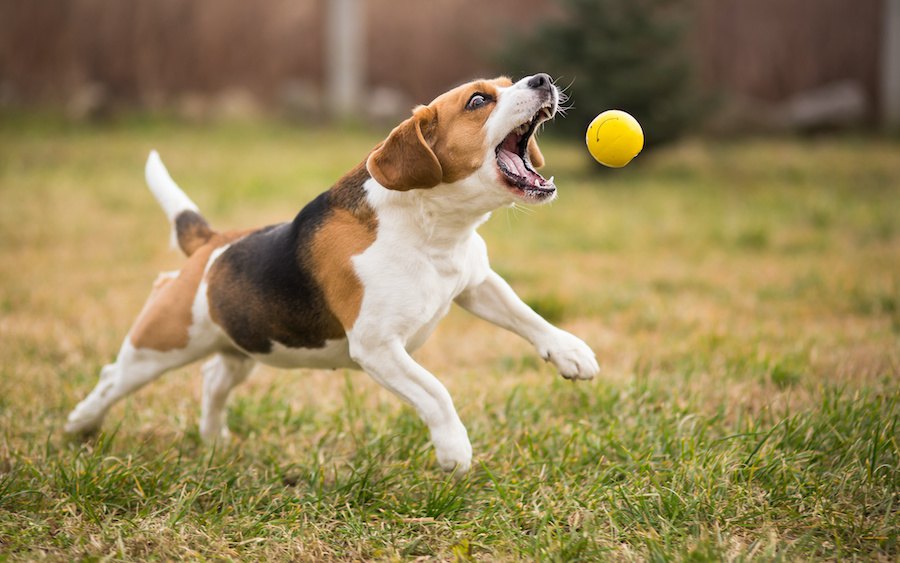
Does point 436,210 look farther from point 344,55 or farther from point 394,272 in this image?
point 344,55

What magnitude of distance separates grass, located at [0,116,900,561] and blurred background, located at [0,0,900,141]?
274 inches

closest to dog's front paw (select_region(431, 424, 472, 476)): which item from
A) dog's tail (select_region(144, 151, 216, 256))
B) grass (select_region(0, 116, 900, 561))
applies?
grass (select_region(0, 116, 900, 561))

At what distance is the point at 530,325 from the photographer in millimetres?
3531

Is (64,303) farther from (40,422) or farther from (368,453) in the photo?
(368,453)

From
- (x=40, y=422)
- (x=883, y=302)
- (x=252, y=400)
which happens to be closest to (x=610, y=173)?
(x=883, y=302)

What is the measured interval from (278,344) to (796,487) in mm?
1941

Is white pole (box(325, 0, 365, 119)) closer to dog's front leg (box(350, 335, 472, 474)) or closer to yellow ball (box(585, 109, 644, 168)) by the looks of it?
yellow ball (box(585, 109, 644, 168))

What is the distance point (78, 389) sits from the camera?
14.7ft

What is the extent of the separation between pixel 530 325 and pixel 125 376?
167cm

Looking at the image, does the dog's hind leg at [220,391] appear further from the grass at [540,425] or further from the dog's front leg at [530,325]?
the dog's front leg at [530,325]

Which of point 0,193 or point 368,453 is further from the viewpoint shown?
point 0,193

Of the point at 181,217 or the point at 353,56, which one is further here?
the point at 353,56

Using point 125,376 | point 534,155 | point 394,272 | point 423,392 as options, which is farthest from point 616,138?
point 125,376

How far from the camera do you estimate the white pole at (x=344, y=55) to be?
1539cm
